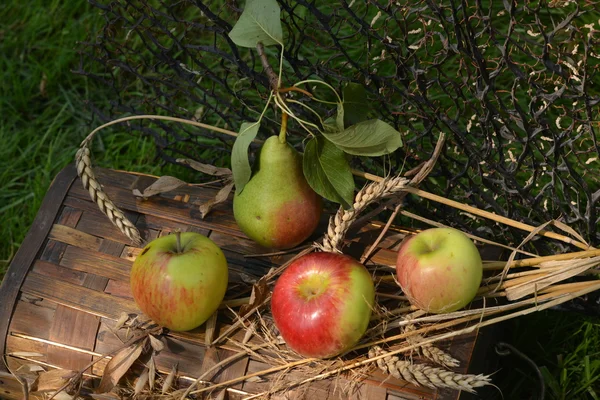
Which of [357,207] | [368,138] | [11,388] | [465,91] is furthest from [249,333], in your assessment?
[465,91]

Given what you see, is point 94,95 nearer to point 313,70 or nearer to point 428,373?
point 313,70

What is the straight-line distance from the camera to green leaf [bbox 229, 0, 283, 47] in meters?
1.23

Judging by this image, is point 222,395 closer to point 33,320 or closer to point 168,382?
point 168,382

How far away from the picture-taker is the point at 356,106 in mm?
1310

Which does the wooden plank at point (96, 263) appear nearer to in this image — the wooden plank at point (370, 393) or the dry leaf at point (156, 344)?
the dry leaf at point (156, 344)

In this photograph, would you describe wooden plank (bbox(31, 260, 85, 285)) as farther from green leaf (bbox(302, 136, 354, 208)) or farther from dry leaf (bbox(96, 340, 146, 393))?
green leaf (bbox(302, 136, 354, 208))

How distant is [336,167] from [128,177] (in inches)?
19.3

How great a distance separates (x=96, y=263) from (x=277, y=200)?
0.39m

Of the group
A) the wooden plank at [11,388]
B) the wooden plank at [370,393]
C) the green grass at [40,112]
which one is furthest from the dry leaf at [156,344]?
the green grass at [40,112]

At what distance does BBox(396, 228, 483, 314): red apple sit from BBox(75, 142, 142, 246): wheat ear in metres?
0.53

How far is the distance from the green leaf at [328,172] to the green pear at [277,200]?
0.04 m

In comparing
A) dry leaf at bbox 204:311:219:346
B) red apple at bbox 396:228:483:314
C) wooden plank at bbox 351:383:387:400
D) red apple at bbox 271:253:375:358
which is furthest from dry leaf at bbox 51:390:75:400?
red apple at bbox 396:228:483:314

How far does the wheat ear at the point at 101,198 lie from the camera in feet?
4.47

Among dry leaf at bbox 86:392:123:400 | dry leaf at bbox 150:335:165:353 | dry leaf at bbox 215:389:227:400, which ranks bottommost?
dry leaf at bbox 86:392:123:400
